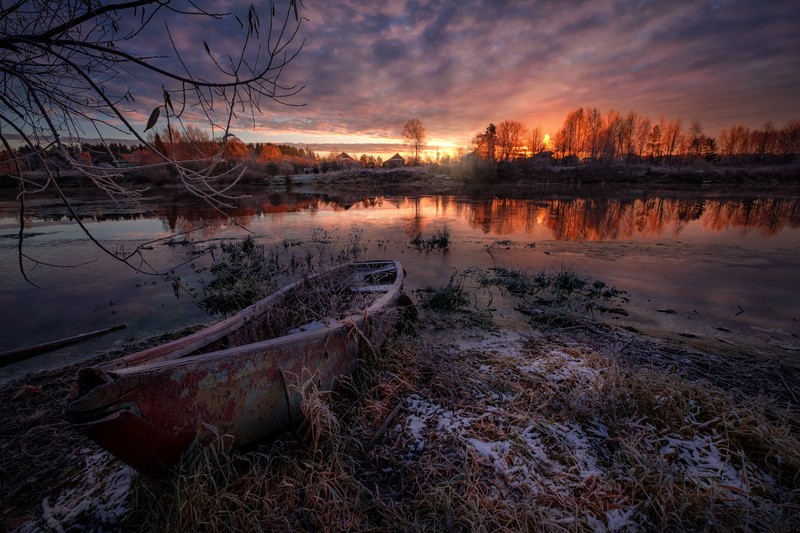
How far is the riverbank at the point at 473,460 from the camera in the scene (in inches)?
87.1

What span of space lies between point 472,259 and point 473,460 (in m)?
6.84

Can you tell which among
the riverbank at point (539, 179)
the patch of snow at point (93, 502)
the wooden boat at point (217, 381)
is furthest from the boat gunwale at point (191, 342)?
the riverbank at point (539, 179)

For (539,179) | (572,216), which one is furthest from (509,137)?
(572,216)

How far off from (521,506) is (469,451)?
1.68 ft

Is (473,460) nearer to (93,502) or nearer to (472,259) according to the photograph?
(93,502)

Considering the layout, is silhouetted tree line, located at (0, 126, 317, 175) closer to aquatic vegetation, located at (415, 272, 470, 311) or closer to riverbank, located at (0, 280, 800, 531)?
riverbank, located at (0, 280, 800, 531)

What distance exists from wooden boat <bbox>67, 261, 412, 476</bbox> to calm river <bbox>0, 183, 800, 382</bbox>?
1.00 metres

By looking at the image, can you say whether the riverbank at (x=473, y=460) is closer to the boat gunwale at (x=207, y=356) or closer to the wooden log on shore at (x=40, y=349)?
the boat gunwale at (x=207, y=356)

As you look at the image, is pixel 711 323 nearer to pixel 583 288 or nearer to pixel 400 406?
pixel 583 288

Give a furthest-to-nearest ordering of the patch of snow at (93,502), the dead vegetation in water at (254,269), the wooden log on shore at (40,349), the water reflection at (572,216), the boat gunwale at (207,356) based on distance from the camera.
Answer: the water reflection at (572,216) < the dead vegetation in water at (254,269) < the wooden log on shore at (40,349) < the patch of snow at (93,502) < the boat gunwale at (207,356)

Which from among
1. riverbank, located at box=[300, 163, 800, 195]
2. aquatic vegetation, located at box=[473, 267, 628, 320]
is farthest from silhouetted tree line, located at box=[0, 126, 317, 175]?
riverbank, located at box=[300, 163, 800, 195]

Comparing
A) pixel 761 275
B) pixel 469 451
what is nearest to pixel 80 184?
pixel 469 451

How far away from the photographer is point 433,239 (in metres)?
10.3

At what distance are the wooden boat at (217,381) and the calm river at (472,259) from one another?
1001mm
